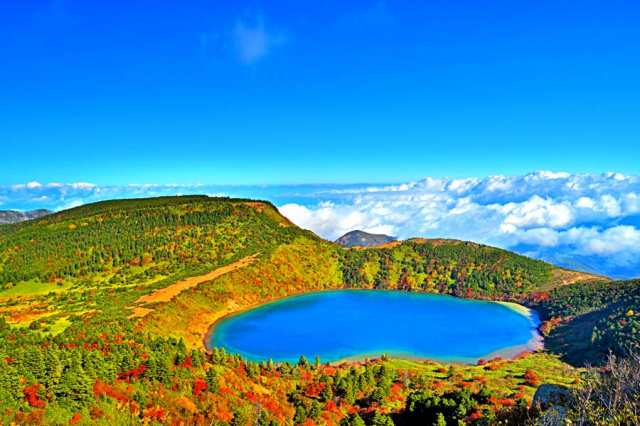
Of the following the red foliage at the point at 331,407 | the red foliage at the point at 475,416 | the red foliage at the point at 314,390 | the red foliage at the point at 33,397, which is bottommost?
the red foliage at the point at 331,407

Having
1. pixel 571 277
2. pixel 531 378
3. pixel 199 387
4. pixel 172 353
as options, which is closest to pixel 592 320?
pixel 531 378

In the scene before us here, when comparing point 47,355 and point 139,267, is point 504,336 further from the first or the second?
point 139,267

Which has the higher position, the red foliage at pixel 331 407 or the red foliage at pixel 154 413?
the red foliage at pixel 154 413

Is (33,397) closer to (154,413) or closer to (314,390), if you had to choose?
(154,413)

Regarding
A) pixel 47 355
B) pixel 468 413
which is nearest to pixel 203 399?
pixel 47 355

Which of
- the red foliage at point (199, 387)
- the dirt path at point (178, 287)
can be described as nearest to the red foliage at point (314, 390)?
the red foliage at point (199, 387)

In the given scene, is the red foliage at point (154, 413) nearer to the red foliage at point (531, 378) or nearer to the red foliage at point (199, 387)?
the red foliage at point (199, 387)

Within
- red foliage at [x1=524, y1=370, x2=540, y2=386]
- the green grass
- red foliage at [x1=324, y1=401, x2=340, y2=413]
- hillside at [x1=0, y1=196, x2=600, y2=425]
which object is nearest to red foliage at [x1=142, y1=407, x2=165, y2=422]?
hillside at [x1=0, y1=196, x2=600, y2=425]
